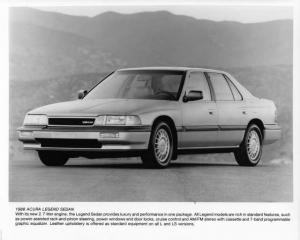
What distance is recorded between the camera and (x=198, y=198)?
11.4m

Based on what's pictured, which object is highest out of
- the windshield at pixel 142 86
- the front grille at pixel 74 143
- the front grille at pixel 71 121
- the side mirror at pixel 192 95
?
the windshield at pixel 142 86

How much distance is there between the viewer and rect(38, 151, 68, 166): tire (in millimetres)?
13685

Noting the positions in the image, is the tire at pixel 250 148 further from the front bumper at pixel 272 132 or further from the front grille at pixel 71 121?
the front grille at pixel 71 121

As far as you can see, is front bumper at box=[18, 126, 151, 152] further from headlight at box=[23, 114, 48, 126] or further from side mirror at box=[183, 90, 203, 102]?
side mirror at box=[183, 90, 203, 102]

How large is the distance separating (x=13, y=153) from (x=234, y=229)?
6.01 m

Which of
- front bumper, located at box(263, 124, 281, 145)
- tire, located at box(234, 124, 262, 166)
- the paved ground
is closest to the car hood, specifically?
the paved ground

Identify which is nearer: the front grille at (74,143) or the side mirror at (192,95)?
the front grille at (74,143)

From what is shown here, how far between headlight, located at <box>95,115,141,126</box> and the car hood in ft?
0.24

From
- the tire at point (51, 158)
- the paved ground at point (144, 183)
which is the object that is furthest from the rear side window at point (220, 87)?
the tire at point (51, 158)

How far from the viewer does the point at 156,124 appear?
1294 centimetres

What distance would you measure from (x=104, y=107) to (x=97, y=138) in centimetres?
60

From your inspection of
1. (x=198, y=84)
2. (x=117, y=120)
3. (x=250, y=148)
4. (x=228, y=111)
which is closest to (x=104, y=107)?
(x=117, y=120)

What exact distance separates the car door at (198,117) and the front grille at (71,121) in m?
1.58

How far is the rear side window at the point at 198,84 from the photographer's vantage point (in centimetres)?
1395
